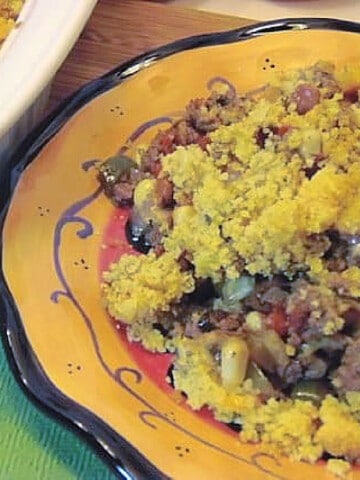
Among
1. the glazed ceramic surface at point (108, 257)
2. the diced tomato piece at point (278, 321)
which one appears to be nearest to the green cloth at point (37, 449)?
the glazed ceramic surface at point (108, 257)

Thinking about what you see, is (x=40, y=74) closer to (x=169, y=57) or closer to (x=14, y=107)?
(x=14, y=107)

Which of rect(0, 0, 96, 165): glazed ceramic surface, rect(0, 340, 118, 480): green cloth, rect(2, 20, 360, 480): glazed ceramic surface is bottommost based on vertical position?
rect(0, 340, 118, 480): green cloth

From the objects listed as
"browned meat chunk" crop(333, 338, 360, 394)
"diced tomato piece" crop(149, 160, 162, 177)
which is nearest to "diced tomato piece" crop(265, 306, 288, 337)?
"browned meat chunk" crop(333, 338, 360, 394)

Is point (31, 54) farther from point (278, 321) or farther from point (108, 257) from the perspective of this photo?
point (278, 321)

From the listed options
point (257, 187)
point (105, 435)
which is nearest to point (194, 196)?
point (257, 187)

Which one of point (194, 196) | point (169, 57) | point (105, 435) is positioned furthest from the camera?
point (169, 57)

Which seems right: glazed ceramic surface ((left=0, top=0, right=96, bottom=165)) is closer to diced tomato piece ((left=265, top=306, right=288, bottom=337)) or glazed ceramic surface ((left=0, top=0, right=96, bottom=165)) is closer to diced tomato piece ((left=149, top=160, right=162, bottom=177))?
diced tomato piece ((left=149, top=160, right=162, bottom=177))

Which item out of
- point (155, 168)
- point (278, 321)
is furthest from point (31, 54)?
point (278, 321)
